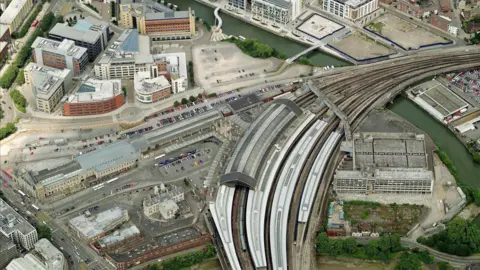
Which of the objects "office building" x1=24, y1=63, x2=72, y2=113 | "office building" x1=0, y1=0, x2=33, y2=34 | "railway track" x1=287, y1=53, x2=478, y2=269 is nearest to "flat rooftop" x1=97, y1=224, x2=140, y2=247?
"railway track" x1=287, y1=53, x2=478, y2=269

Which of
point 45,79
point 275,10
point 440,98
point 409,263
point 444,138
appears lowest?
point 409,263

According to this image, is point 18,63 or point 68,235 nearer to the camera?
point 68,235

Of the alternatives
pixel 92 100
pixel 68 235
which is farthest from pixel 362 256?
pixel 92 100

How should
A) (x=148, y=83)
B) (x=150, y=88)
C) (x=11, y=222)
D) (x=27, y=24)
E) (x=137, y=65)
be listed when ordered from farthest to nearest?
1. (x=27, y=24)
2. (x=137, y=65)
3. (x=148, y=83)
4. (x=150, y=88)
5. (x=11, y=222)

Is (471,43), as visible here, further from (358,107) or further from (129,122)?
(129,122)

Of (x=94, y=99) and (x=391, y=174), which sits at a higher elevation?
(x=94, y=99)

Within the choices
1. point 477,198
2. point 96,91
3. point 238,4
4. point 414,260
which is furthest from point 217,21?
point 414,260

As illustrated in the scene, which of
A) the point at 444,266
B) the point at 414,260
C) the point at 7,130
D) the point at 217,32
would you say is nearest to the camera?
the point at 414,260

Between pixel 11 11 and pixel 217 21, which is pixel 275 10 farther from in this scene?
pixel 11 11
